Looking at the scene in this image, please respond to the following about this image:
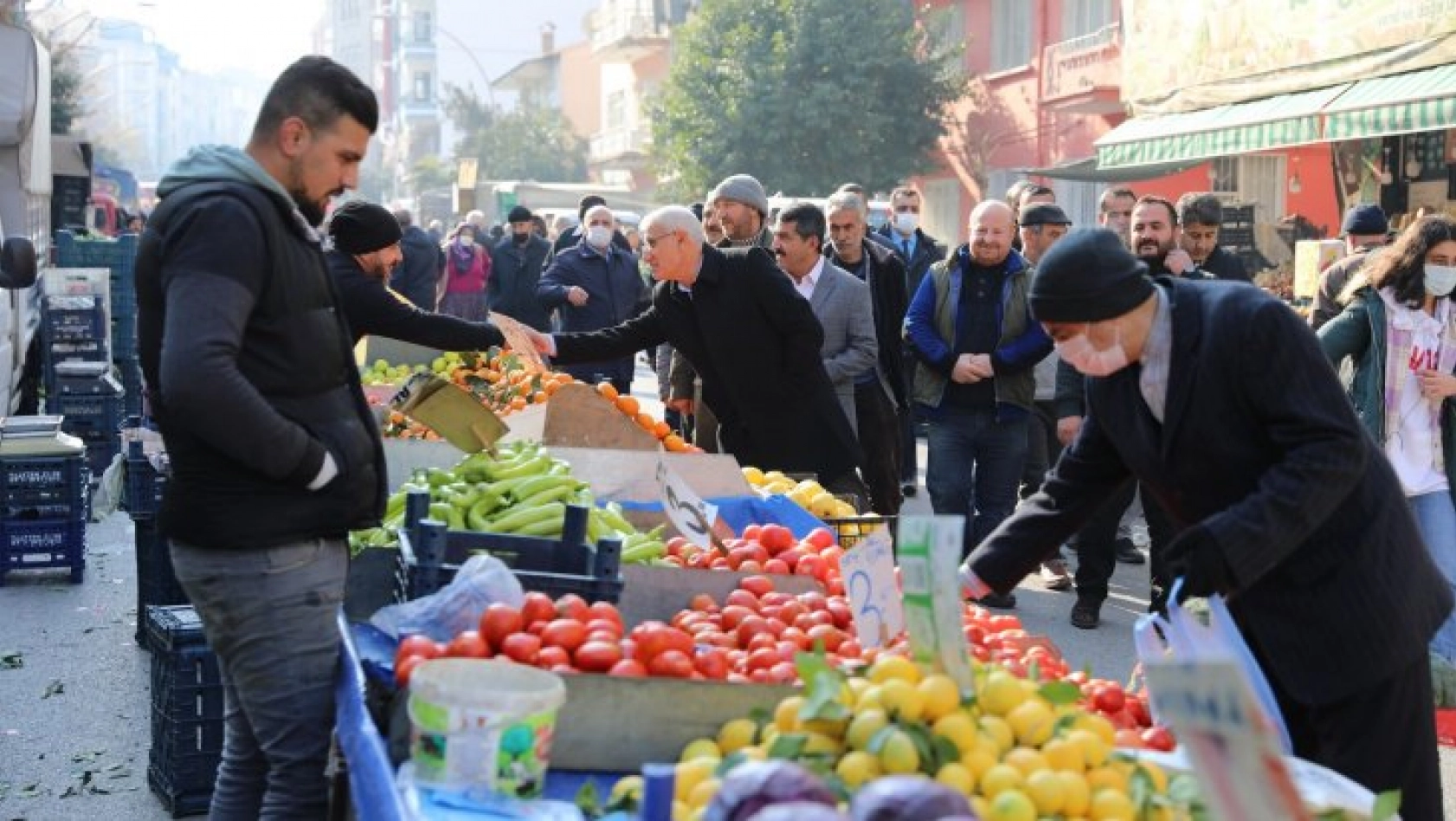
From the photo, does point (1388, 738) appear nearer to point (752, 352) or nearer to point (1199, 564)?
point (1199, 564)

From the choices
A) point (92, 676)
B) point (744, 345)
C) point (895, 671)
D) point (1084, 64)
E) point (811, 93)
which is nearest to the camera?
point (895, 671)

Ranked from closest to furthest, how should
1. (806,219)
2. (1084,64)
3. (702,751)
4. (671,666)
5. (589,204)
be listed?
(702,751) → (671,666) → (806,219) → (589,204) → (1084,64)

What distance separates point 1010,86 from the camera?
3259 cm

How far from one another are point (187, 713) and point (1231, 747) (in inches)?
161

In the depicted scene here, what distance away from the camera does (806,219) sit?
874 centimetres

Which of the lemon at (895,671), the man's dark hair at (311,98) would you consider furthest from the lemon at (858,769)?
the man's dark hair at (311,98)

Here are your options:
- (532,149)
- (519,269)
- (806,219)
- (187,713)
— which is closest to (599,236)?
(519,269)

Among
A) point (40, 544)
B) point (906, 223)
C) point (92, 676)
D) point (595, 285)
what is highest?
point (906, 223)

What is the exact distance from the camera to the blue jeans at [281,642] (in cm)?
404

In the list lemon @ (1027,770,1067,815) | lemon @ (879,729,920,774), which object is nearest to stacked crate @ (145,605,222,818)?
lemon @ (879,729,920,774)

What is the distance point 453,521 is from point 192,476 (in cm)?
165

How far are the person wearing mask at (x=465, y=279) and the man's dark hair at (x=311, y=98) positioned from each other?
1713 centimetres

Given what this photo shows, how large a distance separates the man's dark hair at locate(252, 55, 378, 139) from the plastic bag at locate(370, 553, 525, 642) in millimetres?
1083

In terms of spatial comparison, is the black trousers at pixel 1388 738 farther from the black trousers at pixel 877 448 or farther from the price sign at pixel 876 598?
the black trousers at pixel 877 448
